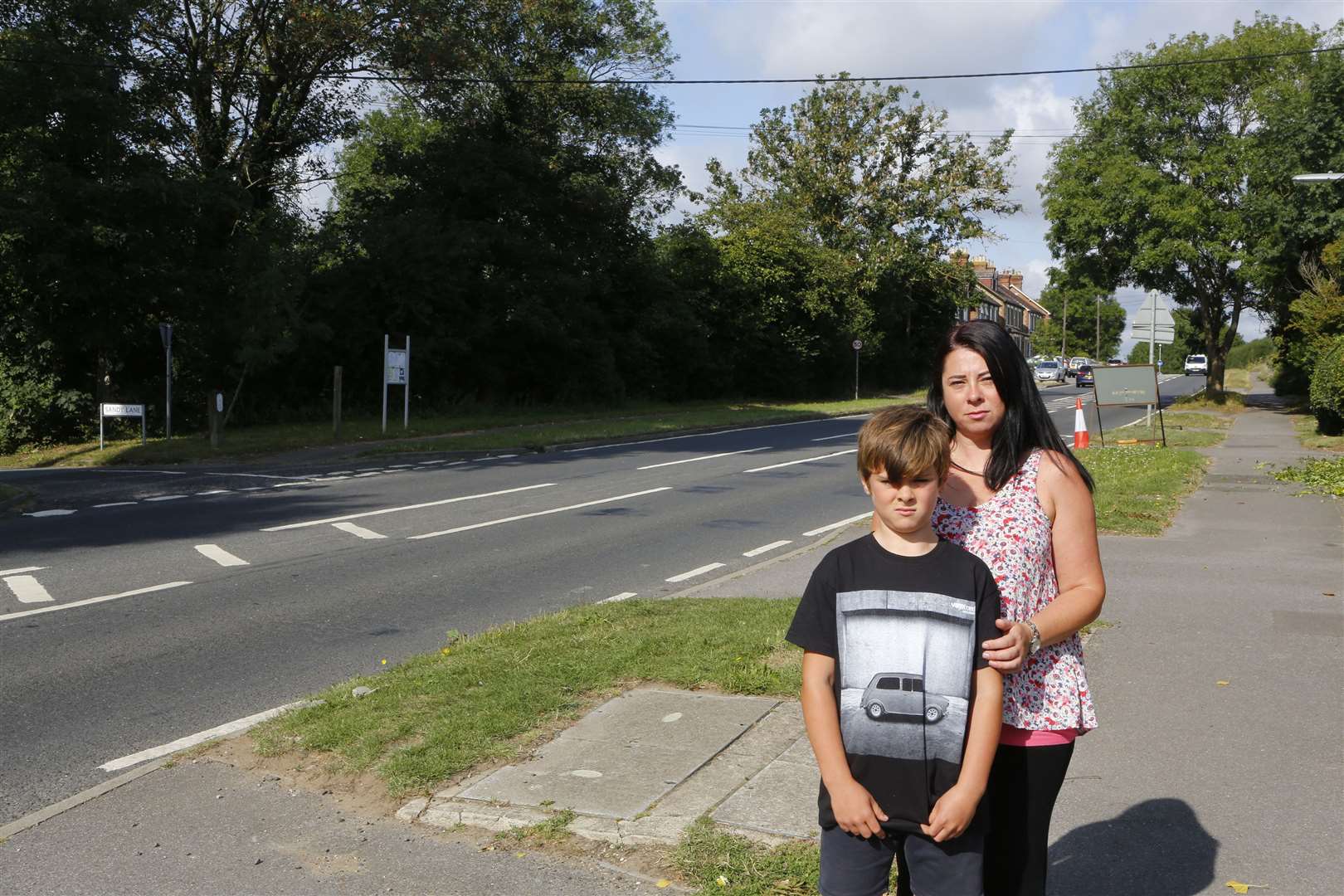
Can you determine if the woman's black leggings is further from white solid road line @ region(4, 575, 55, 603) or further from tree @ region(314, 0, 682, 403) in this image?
tree @ region(314, 0, 682, 403)

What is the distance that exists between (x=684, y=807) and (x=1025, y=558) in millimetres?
1990

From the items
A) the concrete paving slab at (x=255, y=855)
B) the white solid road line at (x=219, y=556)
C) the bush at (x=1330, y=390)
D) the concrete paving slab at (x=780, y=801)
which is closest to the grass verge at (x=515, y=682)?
the concrete paving slab at (x=255, y=855)

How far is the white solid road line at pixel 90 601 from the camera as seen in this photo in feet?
25.7

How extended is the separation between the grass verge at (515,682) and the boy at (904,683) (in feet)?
8.03

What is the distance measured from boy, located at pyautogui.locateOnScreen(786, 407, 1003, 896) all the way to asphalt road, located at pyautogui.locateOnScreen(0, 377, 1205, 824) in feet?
11.7

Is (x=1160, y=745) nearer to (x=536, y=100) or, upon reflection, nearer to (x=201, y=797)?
(x=201, y=797)

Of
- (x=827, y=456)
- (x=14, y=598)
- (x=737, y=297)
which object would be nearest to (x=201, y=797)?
(x=14, y=598)

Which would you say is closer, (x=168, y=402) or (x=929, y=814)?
(x=929, y=814)

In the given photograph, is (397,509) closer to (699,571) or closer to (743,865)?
(699,571)

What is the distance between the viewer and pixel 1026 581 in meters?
2.57

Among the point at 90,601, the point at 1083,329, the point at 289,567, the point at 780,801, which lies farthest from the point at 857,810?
the point at 1083,329

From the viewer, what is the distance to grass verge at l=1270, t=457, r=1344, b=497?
1453 centimetres

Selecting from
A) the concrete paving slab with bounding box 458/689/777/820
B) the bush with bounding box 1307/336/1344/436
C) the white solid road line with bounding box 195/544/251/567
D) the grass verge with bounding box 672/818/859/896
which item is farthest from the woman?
the bush with bounding box 1307/336/1344/436

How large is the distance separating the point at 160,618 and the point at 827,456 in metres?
15.1
